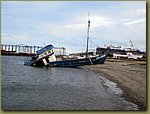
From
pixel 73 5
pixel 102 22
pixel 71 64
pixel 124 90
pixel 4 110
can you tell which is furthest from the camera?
pixel 71 64

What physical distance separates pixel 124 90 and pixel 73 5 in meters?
3.02

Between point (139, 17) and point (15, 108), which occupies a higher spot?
point (139, 17)

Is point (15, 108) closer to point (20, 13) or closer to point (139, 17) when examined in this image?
point (20, 13)

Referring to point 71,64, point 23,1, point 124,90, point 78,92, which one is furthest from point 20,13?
point 71,64

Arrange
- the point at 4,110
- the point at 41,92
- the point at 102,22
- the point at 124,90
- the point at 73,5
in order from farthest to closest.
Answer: the point at 124,90 < the point at 41,92 < the point at 102,22 < the point at 73,5 < the point at 4,110

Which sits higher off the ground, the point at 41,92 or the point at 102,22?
the point at 102,22

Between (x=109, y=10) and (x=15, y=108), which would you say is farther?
(x=109, y=10)

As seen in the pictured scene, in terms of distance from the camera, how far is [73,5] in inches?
169

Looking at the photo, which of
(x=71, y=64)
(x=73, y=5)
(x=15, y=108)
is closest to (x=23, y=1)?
(x=73, y=5)

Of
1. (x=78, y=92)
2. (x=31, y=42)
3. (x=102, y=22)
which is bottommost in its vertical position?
(x=78, y=92)

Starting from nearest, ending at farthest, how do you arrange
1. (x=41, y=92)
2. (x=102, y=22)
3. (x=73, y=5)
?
(x=73, y=5), (x=102, y=22), (x=41, y=92)

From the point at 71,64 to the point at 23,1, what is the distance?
13276mm

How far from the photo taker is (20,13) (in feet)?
14.4

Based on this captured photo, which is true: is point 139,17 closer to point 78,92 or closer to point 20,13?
point 20,13
